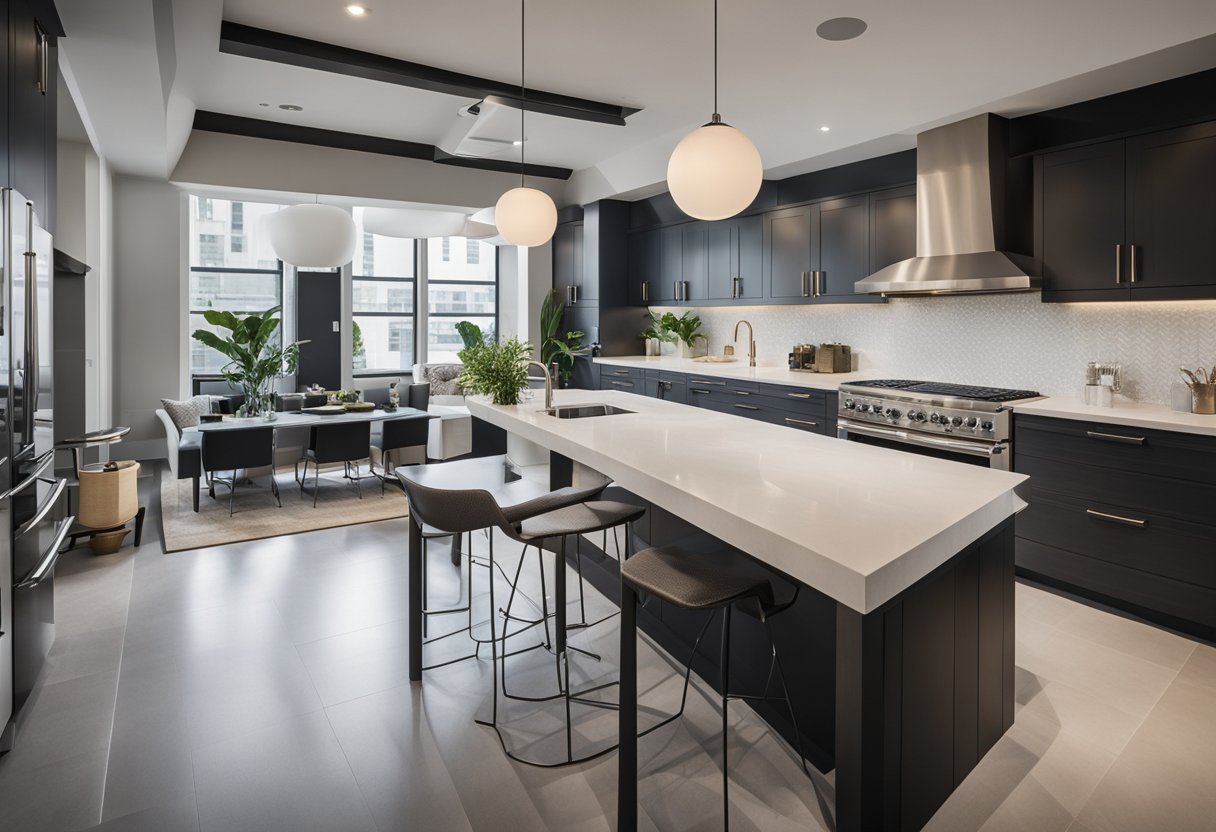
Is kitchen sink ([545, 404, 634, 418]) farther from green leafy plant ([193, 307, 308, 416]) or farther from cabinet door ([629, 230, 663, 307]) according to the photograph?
cabinet door ([629, 230, 663, 307])

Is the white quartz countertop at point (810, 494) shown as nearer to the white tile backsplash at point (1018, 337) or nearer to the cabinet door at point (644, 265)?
the white tile backsplash at point (1018, 337)

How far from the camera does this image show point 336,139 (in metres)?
6.40

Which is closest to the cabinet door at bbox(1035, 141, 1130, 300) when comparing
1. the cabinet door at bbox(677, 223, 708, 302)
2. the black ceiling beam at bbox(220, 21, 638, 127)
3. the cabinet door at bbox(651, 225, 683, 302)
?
the black ceiling beam at bbox(220, 21, 638, 127)

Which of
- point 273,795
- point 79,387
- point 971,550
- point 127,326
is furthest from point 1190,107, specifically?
point 127,326

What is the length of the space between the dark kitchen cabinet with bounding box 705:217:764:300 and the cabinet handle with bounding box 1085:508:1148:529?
318 cm

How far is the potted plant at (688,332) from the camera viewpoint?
23.3ft

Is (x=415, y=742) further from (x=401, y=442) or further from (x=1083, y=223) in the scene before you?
(x=1083, y=223)

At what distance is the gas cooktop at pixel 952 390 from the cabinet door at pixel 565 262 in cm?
401

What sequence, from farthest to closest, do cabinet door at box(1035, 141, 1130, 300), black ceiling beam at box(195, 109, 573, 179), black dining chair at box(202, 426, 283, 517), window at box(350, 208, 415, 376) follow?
1. window at box(350, 208, 415, 376)
2. black ceiling beam at box(195, 109, 573, 179)
3. black dining chair at box(202, 426, 283, 517)
4. cabinet door at box(1035, 141, 1130, 300)

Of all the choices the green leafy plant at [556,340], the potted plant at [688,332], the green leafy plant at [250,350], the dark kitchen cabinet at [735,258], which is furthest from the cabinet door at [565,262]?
the green leafy plant at [250,350]

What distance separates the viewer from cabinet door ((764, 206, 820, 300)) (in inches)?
218

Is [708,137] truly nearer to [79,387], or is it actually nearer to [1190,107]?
[1190,107]

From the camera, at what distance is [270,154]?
20.3 ft

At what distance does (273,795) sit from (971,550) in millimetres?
2085
